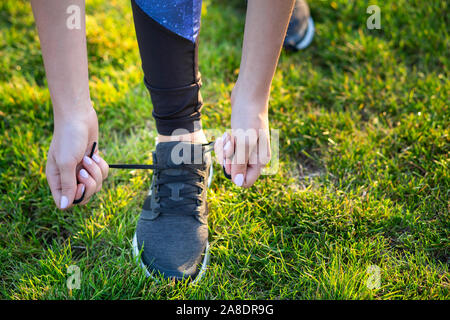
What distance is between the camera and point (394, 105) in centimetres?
169

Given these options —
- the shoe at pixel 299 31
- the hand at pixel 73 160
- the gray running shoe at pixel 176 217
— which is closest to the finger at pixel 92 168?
the hand at pixel 73 160

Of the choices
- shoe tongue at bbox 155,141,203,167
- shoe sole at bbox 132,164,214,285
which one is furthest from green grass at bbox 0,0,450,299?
shoe tongue at bbox 155,141,203,167

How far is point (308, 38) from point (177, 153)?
3.85ft

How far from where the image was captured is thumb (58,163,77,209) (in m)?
1.04

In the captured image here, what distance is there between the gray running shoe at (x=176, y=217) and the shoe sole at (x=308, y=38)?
981 millimetres

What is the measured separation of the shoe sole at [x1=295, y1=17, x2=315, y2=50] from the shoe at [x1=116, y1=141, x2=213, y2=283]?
981mm

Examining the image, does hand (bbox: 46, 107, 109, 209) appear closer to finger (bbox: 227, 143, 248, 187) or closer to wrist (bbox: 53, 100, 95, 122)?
wrist (bbox: 53, 100, 95, 122)

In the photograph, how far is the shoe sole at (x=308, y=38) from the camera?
1991mm

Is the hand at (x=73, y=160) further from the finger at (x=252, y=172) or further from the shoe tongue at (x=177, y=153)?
the finger at (x=252, y=172)

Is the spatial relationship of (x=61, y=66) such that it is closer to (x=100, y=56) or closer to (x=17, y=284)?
(x=17, y=284)

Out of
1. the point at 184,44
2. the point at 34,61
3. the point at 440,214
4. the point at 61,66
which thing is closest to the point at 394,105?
the point at 440,214

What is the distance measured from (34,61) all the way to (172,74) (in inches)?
48.6

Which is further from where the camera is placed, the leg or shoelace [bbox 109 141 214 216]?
shoelace [bbox 109 141 214 216]

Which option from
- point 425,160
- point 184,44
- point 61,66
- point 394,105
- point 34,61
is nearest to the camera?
point 61,66
